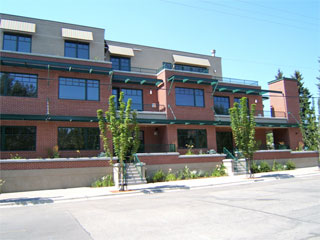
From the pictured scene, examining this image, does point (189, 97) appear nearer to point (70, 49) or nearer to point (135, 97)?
point (135, 97)

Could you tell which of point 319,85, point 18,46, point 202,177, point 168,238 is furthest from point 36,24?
point 319,85

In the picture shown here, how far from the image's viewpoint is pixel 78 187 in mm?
16828

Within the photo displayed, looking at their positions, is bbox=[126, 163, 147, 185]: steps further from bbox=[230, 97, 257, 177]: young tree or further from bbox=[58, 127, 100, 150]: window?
bbox=[230, 97, 257, 177]: young tree

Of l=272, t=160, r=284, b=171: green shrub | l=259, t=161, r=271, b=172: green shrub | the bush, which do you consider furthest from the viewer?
l=272, t=160, r=284, b=171: green shrub

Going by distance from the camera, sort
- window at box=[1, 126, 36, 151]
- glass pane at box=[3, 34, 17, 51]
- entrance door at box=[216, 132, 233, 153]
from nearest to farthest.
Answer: window at box=[1, 126, 36, 151] < glass pane at box=[3, 34, 17, 51] < entrance door at box=[216, 132, 233, 153]

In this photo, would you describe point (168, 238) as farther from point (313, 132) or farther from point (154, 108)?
point (313, 132)

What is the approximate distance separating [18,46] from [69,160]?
36.1 feet

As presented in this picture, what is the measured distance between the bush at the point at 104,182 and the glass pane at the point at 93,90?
20.8ft

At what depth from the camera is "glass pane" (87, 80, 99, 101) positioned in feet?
66.8

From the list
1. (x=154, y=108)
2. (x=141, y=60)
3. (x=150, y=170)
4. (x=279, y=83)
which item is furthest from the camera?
(x=279, y=83)

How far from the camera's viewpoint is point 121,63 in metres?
25.8

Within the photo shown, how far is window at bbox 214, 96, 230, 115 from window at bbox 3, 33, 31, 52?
1796 cm

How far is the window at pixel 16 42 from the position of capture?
20734mm

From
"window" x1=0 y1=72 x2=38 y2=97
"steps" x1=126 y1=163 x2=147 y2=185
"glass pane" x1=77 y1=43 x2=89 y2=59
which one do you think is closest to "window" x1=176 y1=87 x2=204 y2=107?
"steps" x1=126 y1=163 x2=147 y2=185
